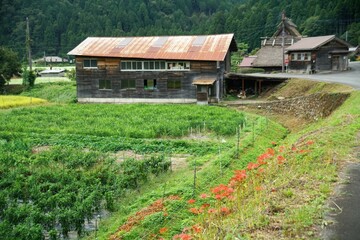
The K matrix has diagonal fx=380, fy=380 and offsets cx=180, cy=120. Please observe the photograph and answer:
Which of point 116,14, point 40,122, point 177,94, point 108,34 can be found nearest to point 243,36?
point 108,34

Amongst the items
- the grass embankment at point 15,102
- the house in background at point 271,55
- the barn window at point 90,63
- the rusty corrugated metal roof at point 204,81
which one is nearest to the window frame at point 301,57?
the house in background at point 271,55

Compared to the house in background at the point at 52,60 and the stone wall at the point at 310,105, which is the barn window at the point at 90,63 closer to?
the stone wall at the point at 310,105

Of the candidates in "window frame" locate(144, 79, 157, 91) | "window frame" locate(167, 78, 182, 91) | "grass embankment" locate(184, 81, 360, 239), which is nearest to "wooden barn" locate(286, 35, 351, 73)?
"window frame" locate(167, 78, 182, 91)

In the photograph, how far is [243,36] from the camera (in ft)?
239

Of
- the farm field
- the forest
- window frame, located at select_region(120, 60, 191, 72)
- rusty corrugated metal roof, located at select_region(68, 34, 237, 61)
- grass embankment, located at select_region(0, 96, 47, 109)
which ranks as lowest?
the farm field

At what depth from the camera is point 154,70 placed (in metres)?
31.5

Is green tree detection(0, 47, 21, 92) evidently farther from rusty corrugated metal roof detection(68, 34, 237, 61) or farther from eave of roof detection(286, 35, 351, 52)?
eave of roof detection(286, 35, 351, 52)

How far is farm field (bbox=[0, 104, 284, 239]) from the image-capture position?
31.2 feet

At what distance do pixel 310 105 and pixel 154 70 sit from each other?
14074mm

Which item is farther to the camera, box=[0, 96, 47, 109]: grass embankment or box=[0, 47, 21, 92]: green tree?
box=[0, 47, 21, 92]: green tree

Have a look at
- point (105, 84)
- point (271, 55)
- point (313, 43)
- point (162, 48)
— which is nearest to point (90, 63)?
point (105, 84)

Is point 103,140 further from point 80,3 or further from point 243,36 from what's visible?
point 80,3

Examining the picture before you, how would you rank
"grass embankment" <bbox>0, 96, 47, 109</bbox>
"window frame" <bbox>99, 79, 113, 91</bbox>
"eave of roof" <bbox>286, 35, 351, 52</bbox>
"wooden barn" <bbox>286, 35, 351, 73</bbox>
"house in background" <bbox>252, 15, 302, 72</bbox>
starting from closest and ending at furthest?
"grass embankment" <bbox>0, 96, 47, 109</bbox>
"window frame" <bbox>99, 79, 113, 91</bbox>
"eave of roof" <bbox>286, 35, 351, 52</bbox>
"wooden barn" <bbox>286, 35, 351, 73</bbox>
"house in background" <bbox>252, 15, 302, 72</bbox>

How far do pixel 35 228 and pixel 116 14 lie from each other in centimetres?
9442
